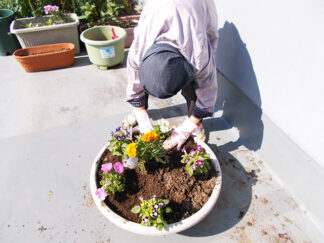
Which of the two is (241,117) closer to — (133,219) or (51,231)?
(133,219)

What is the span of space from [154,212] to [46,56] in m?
2.37

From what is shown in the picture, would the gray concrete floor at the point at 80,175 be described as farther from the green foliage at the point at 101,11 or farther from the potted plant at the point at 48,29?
the green foliage at the point at 101,11

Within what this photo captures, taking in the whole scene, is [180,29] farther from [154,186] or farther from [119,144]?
[154,186]

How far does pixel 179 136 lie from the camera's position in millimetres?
1470

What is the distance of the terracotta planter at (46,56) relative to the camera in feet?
8.34

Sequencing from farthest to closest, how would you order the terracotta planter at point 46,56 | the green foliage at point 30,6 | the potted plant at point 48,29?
the green foliage at point 30,6
the potted plant at point 48,29
the terracotta planter at point 46,56

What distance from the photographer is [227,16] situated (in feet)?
5.72

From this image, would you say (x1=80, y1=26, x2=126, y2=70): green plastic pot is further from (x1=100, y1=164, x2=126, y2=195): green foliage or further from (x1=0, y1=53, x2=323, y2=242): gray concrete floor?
(x1=100, y1=164, x2=126, y2=195): green foliage

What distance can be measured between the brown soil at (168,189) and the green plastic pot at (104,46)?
1.55 m

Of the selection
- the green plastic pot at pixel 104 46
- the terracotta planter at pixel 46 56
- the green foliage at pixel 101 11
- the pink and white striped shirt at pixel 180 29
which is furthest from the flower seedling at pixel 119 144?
the green foliage at pixel 101 11

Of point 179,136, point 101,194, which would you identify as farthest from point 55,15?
point 101,194

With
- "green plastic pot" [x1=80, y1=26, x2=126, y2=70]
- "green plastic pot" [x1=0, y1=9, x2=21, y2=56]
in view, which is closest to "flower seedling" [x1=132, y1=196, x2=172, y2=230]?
"green plastic pot" [x1=80, y1=26, x2=126, y2=70]

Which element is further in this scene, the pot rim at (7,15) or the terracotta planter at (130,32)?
the terracotta planter at (130,32)

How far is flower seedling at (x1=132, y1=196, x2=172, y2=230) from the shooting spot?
1.09 meters
